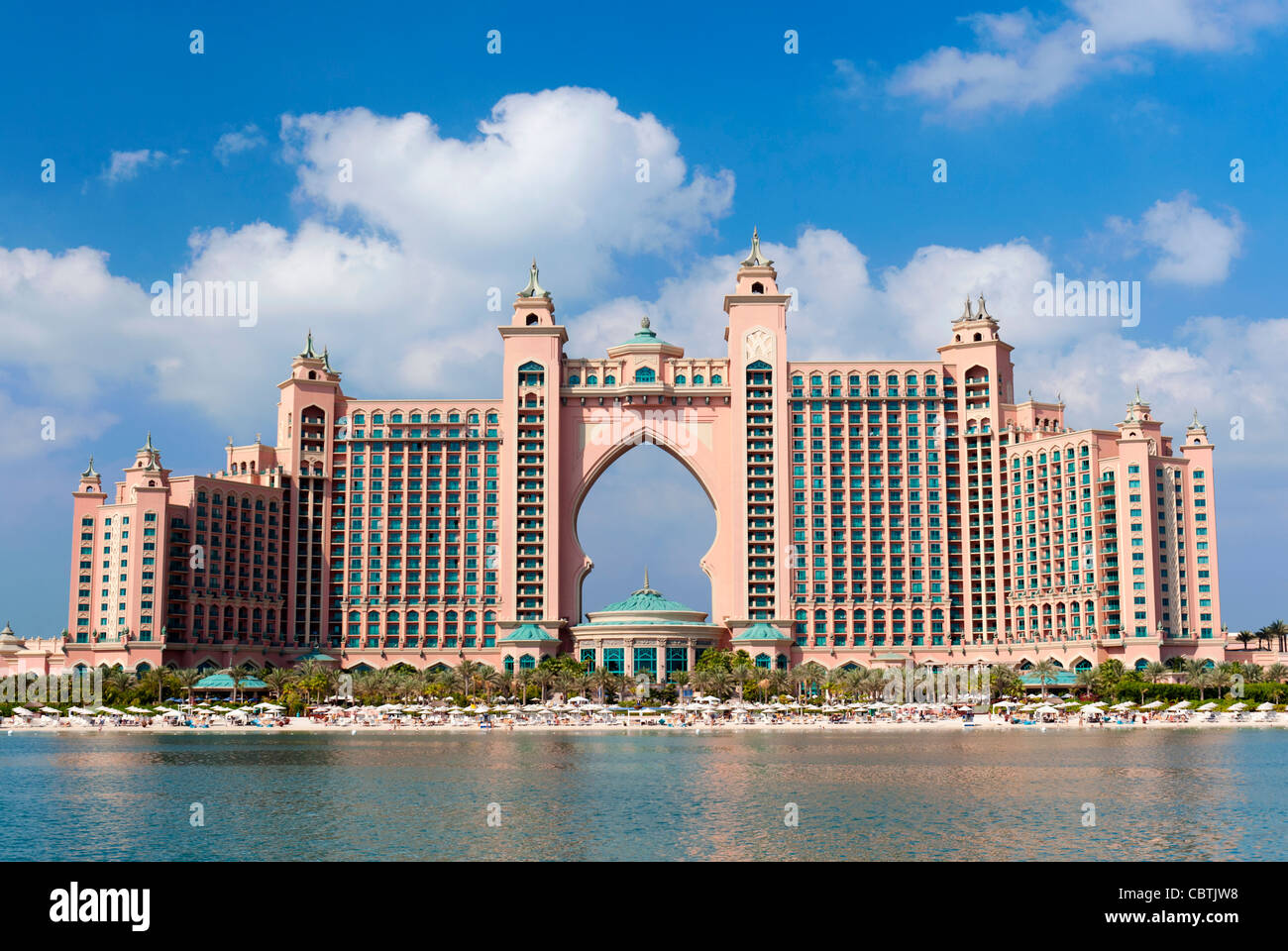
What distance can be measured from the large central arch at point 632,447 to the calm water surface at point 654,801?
2882 inches

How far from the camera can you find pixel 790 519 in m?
160

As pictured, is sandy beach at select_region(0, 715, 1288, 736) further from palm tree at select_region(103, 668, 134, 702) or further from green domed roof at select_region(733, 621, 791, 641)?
green domed roof at select_region(733, 621, 791, 641)

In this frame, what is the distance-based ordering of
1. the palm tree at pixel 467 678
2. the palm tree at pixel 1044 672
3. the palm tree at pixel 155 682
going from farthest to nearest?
the palm tree at pixel 1044 672, the palm tree at pixel 467 678, the palm tree at pixel 155 682

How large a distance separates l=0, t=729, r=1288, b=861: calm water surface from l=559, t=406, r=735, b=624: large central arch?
240 ft

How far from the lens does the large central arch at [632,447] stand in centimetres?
16238

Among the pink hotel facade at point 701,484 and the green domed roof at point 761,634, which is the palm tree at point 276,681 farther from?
the green domed roof at point 761,634

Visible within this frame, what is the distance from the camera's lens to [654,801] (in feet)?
178

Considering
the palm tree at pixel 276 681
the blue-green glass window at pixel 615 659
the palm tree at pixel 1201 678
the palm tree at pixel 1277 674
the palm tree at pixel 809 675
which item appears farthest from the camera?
the blue-green glass window at pixel 615 659

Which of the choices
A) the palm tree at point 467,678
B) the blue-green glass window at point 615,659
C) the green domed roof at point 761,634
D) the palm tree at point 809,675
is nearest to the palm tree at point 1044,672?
the palm tree at point 809,675

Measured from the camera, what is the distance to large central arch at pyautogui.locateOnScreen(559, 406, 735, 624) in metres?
162

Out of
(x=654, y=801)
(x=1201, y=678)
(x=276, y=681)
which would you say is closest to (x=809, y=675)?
(x=1201, y=678)
